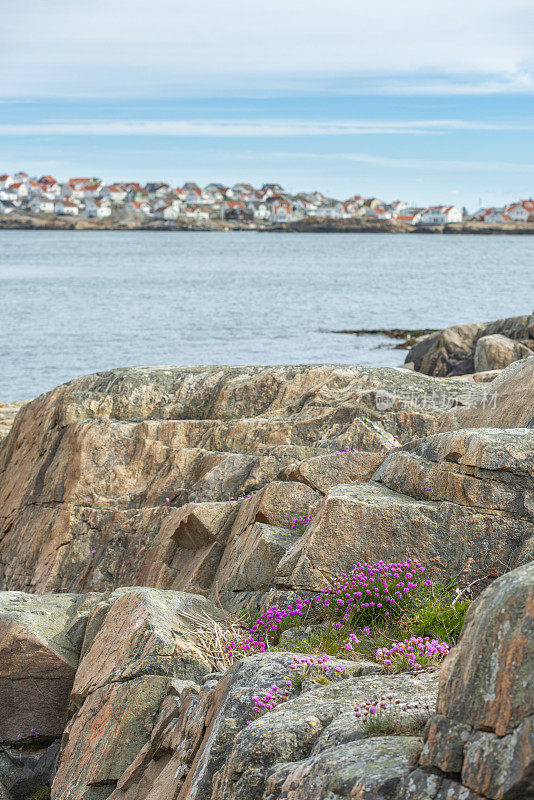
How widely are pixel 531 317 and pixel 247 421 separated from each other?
84.7ft

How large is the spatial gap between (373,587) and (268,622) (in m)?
1.22

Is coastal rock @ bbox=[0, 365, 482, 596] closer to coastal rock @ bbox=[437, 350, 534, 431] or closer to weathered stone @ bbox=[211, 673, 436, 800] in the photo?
coastal rock @ bbox=[437, 350, 534, 431]

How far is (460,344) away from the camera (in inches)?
1517

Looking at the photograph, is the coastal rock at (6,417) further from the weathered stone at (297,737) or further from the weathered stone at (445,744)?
the weathered stone at (445,744)

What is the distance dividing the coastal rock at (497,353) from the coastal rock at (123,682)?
24379mm

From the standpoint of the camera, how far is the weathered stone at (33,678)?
10.1 metres

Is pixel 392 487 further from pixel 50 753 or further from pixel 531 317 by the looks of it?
pixel 531 317

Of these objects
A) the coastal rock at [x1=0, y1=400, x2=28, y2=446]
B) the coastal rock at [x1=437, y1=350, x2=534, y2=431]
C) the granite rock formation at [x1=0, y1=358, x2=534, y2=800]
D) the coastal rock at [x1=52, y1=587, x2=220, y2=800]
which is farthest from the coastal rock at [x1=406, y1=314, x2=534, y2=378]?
the coastal rock at [x1=52, y1=587, x2=220, y2=800]

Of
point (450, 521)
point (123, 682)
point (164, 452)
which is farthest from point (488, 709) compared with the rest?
point (164, 452)

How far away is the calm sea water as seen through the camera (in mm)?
49281

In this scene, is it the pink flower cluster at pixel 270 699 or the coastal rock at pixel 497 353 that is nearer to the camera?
the pink flower cluster at pixel 270 699

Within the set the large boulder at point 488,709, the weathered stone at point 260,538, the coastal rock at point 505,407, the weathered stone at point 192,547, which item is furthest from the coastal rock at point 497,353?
the large boulder at point 488,709

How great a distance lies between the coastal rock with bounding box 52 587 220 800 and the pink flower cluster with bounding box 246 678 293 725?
170cm

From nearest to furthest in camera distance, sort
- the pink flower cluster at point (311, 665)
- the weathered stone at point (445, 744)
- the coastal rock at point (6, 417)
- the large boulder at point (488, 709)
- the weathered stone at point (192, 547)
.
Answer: the large boulder at point (488, 709), the weathered stone at point (445, 744), the pink flower cluster at point (311, 665), the weathered stone at point (192, 547), the coastal rock at point (6, 417)
